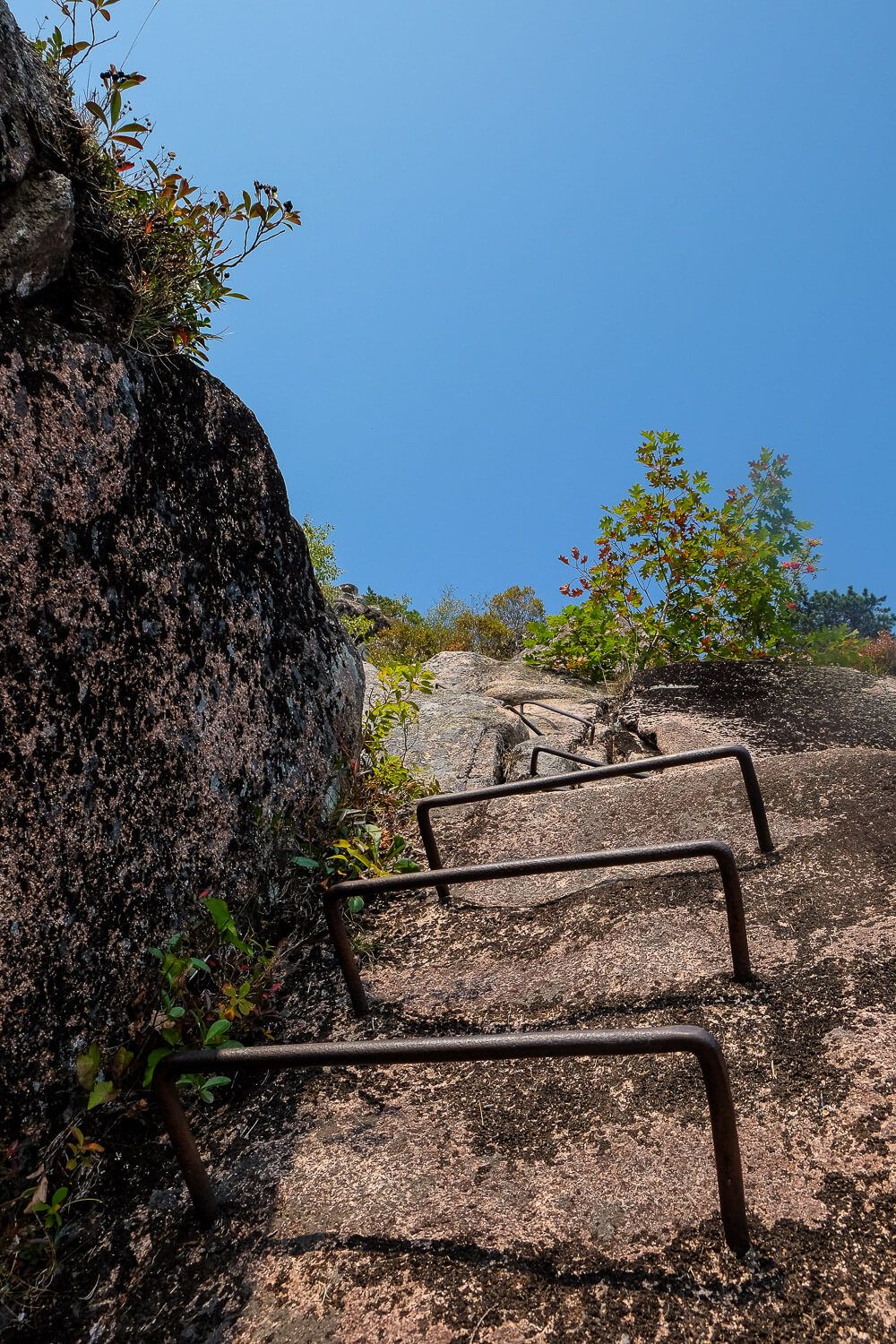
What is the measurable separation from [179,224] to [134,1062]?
300 cm

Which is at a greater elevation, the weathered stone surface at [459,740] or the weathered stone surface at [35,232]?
the weathered stone surface at [35,232]

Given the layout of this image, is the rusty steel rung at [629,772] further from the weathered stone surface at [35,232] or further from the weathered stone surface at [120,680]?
the weathered stone surface at [35,232]

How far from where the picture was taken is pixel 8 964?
2176mm

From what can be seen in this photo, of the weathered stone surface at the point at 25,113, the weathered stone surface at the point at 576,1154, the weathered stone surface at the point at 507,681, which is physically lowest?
the weathered stone surface at the point at 576,1154

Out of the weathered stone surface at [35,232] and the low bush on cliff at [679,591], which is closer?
the weathered stone surface at [35,232]

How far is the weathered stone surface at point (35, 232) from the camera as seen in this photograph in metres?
2.53

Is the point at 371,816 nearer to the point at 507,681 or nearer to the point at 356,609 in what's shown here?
the point at 507,681

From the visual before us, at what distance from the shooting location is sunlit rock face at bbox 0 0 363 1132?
2.31 metres

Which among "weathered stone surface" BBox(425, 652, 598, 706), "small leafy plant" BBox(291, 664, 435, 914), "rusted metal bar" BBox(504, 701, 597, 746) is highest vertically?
"weathered stone surface" BBox(425, 652, 598, 706)

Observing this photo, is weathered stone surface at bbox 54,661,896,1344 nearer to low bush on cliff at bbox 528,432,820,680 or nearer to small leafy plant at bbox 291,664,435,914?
small leafy plant at bbox 291,664,435,914

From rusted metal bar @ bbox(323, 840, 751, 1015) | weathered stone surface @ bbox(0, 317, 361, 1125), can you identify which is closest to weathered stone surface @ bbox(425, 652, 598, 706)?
weathered stone surface @ bbox(0, 317, 361, 1125)

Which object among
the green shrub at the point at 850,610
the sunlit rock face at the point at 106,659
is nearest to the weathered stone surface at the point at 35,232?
the sunlit rock face at the point at 106,659

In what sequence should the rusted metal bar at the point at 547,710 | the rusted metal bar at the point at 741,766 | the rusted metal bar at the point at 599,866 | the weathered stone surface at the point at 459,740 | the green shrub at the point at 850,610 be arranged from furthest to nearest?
the green shrub at the point at 850,610 < the rusted metal bar at the point at 547,710 < the weathered stone surface at the point at 459,740 < the rusted metal bar at the point at 741,766 < the rusted metal bar at the point at 599,866

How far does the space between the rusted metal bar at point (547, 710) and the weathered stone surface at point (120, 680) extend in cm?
397
